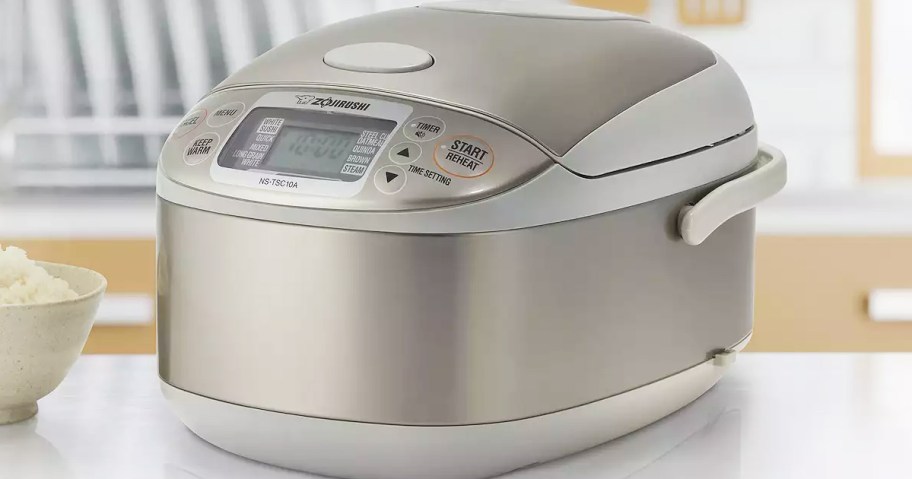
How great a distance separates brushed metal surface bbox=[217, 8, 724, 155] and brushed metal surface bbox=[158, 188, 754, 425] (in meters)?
0.07

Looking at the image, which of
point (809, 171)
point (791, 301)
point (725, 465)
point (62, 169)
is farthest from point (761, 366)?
point (62, 169)

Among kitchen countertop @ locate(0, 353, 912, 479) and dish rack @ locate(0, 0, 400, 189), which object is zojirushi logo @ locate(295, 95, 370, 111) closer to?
kitchen countertop @ locate(0, 353, 912, 479)

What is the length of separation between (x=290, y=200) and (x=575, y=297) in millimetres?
165

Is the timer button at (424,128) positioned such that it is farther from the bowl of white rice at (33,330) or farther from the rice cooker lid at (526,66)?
the bowl of white rice at (33,330)

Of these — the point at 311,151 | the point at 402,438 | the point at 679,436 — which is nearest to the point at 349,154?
the point at 311,151

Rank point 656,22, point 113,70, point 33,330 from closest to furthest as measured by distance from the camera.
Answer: point 33,330 → point 656,22 → point 113,70

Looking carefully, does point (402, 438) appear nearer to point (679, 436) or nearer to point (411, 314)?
point (411, 314)

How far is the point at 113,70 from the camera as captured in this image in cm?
248

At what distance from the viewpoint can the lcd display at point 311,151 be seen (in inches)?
24.4

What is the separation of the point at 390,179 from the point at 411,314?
71mm

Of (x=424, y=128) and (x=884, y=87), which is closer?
(x=424, y=128)

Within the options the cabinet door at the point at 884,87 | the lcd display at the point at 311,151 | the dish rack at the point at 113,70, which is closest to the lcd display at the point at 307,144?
the lcd display at the point at 311,151

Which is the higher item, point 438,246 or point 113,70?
point 438,246

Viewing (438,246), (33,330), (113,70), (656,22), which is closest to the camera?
(438,246)
